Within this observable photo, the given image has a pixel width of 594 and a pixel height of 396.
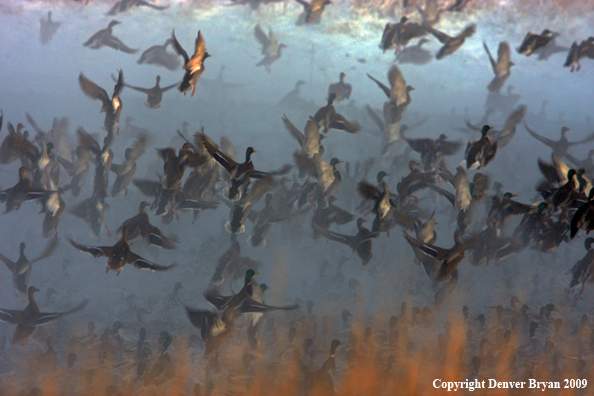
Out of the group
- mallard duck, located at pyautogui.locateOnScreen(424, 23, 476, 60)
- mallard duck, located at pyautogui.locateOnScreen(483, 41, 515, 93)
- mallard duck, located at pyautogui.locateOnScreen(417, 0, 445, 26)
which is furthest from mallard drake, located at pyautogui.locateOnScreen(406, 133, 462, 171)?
mallard duck, located at pyautogui.locateOnScreen(417, 0, 445, 26)

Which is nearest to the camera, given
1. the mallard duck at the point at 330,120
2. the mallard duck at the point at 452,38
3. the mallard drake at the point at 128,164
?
the mallard drake at the point at 128,164

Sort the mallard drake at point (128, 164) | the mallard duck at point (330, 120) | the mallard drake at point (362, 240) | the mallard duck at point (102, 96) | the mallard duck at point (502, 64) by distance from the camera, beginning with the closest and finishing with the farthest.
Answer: the mallard drake at point (362, 240)
the mallard duck at point (102, 96)
the mallard drake at point (128, 164)
the mallard duck at point (330, 120)
the mallard duck at point (502, 64)

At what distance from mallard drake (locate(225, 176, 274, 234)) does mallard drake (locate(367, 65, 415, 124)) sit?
3492 millimetres

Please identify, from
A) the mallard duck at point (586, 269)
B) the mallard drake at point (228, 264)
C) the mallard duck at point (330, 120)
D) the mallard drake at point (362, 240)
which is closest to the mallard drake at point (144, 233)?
the mallard drake at point (228, 264)

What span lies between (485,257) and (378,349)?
2.44 meters

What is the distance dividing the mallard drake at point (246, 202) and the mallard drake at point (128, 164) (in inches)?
86.5

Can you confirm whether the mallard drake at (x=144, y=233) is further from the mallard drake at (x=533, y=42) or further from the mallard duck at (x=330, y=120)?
the mallard drake at (x=533, y=42)

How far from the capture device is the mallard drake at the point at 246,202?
14.6 ft

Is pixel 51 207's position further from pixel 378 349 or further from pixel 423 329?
pixel 423 329

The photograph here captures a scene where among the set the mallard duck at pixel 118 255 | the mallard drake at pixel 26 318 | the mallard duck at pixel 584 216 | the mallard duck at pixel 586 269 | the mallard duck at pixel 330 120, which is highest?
the mallard duck at pixel 330 120

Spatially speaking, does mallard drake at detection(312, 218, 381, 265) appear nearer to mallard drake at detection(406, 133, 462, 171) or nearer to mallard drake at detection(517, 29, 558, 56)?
mallard drake at detection(406, 133, 462, 171)

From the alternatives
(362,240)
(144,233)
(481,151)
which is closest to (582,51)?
(481,151)

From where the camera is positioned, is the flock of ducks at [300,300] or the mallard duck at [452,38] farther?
A: the mallard duck at [452,38]

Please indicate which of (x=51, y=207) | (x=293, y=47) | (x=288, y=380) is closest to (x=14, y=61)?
(x=293, y=47)
